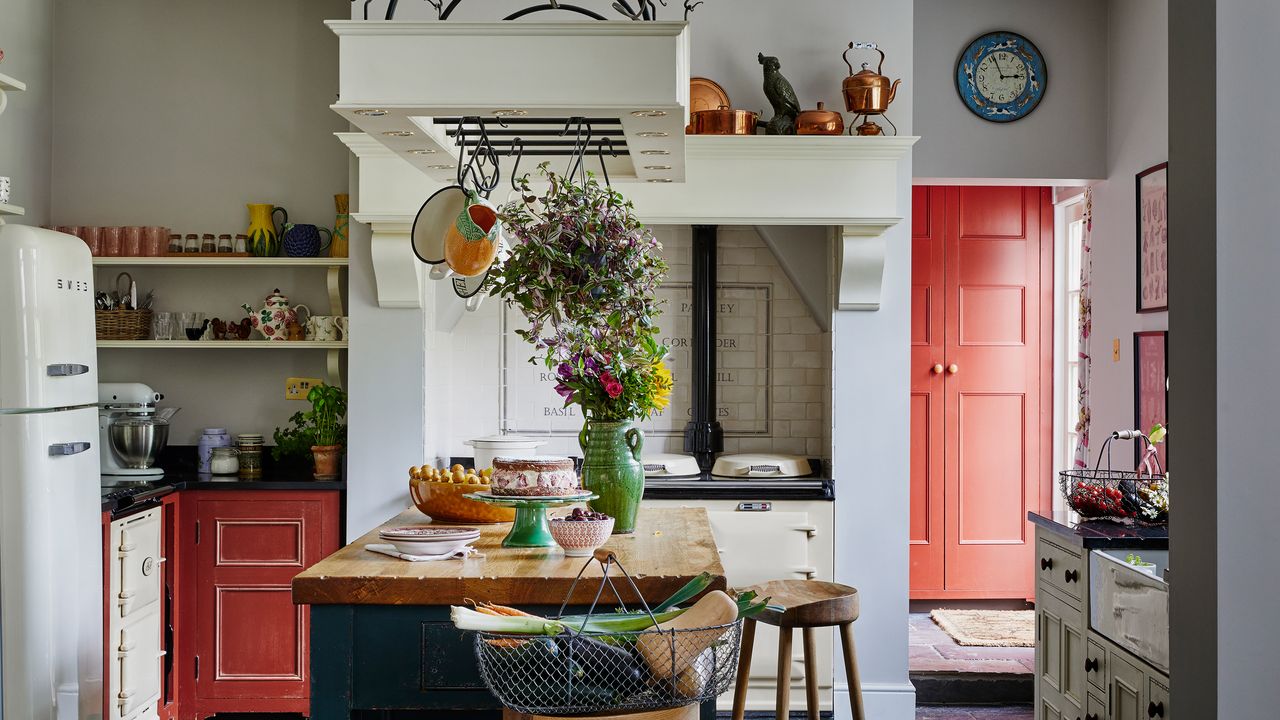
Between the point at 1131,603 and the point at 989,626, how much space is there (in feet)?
9.29

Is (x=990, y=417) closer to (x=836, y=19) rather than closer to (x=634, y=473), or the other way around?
(x=836, y=19)

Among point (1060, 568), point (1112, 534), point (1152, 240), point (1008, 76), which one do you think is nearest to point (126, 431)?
point (1060, 568)

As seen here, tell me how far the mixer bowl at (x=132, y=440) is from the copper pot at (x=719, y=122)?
8.23 ft

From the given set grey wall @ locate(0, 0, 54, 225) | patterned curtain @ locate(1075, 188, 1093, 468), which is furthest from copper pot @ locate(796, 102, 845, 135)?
grey wall @ locate(0, 0, 54, 225)

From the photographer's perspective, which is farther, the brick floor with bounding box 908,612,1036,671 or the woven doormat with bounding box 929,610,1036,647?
the woven doormat with bounding box 929,610,1036,647

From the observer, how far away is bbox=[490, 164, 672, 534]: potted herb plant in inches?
105

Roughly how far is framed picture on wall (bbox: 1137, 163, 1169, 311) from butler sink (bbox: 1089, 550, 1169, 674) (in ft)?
5.38

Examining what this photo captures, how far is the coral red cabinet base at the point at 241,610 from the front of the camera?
445 cm

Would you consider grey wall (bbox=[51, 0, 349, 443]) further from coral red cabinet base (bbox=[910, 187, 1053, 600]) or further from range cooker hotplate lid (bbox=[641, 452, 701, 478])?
coral red cabinet base (bbox=[910, 187, 1053, 600])

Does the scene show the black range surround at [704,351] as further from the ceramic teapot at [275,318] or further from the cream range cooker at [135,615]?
the cream range cooker at [135,615]

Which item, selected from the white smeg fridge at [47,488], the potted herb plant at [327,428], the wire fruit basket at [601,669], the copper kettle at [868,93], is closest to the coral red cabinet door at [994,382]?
the copper kettle at [868,93]

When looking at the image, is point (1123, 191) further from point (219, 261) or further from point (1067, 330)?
point (219, 261)

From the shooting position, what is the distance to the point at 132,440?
4.45m

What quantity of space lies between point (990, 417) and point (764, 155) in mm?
2674
